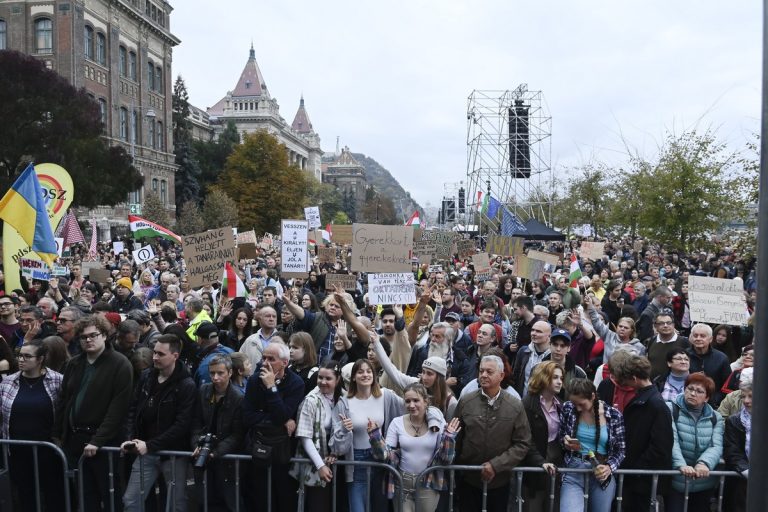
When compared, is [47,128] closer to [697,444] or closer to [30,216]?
[30,216]

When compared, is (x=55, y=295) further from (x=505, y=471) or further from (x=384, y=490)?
(x=505, y=471)

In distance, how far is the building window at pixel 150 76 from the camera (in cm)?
5484

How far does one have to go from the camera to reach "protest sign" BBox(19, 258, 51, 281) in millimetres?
10328

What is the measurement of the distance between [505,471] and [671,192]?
2136cm

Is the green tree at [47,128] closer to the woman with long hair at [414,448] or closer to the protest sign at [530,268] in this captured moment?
the protest sign at [530,268]

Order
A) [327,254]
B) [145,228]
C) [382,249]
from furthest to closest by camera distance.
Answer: [145,228] < [327,254] < [382,249]

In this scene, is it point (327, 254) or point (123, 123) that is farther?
point (123, 123)

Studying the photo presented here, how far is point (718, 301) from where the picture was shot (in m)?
8.49

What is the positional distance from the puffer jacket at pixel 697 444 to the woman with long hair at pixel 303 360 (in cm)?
308

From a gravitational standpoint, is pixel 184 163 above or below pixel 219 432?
above

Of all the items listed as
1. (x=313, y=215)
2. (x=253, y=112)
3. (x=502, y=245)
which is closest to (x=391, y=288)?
(x=502, y=245)

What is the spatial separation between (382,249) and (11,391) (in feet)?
16.7

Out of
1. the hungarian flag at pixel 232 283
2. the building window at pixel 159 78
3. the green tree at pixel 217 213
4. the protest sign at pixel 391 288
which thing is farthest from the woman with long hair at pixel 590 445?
the building window at pixel 159 78

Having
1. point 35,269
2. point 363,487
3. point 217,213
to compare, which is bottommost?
point 363,487
